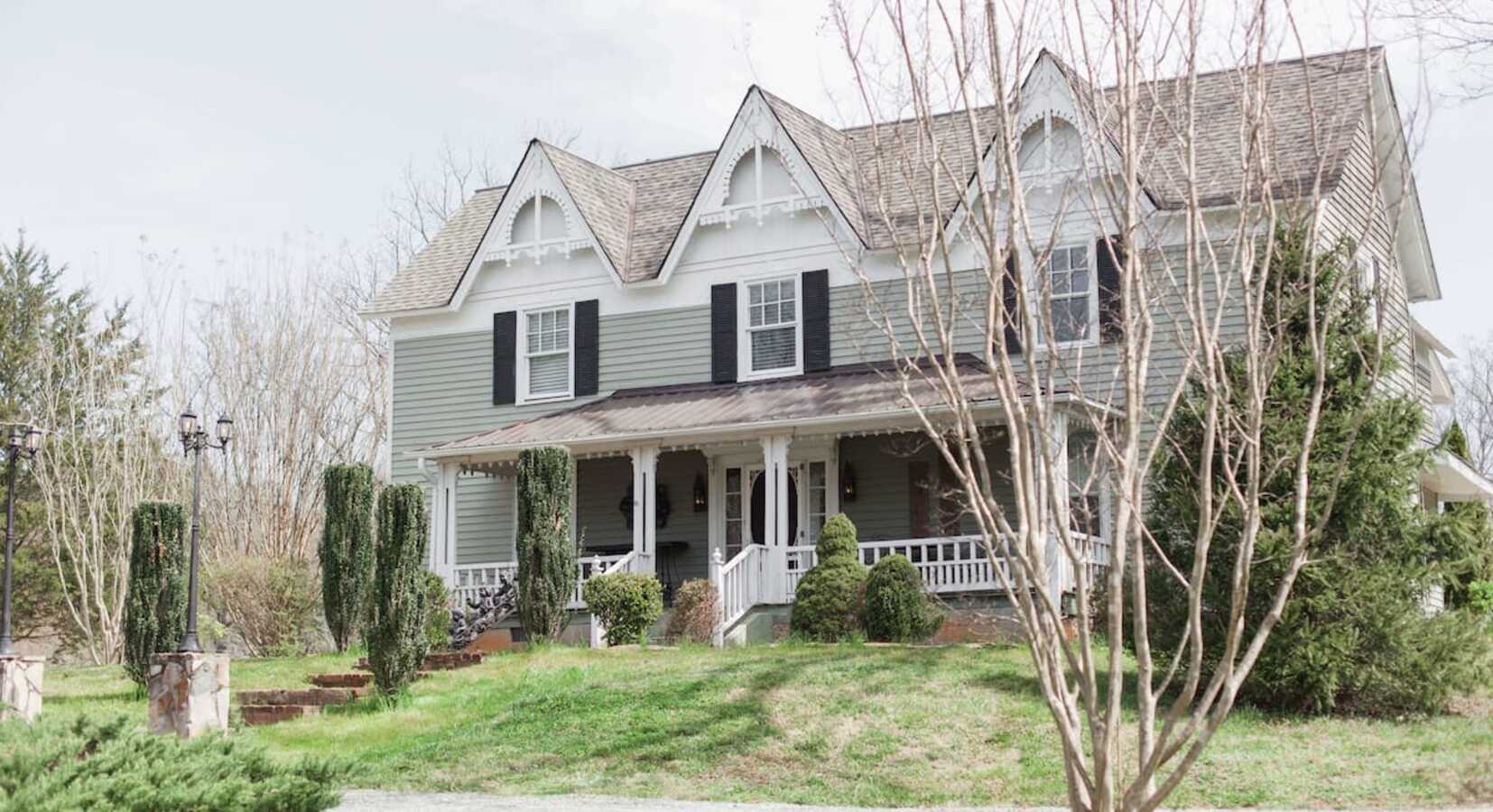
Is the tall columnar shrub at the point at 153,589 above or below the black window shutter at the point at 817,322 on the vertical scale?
below

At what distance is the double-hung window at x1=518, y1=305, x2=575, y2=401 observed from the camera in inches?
948

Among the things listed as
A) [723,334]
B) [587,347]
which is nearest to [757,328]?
[723,334]

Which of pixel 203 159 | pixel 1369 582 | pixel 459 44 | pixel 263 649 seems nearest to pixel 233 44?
pixel 459 44

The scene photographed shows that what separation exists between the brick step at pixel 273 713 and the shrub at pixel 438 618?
10.7ft

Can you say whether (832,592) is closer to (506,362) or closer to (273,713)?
(273,713)

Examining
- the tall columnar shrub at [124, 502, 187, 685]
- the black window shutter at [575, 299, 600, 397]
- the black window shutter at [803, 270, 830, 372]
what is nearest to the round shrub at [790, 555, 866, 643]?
the black window shutter at [803, 270, 830, 372]

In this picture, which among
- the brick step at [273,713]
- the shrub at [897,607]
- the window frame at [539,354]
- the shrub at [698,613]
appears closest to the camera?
the brick step at [273,713]

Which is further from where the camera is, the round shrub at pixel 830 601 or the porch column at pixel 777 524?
the porch column at pixel 777 524

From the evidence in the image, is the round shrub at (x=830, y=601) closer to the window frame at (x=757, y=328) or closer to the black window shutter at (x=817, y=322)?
the black window shutter at (x=817, y=322)

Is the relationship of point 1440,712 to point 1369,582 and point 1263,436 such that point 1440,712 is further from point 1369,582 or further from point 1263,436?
point 1263,436

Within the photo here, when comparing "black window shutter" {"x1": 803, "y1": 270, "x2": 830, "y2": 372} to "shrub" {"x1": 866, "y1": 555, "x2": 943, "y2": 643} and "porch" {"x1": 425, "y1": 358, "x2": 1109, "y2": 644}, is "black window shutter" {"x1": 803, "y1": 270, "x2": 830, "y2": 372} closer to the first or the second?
"porch" {"x1": 425, "y1": 358, "x2": 1109, "y2": 644}

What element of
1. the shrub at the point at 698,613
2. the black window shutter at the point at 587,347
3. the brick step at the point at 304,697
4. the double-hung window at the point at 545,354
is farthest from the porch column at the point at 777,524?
the brick step at the point at 304,697

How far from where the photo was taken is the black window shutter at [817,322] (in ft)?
72.3

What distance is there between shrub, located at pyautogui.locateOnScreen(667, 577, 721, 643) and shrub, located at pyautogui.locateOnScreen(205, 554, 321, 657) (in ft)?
25.7
